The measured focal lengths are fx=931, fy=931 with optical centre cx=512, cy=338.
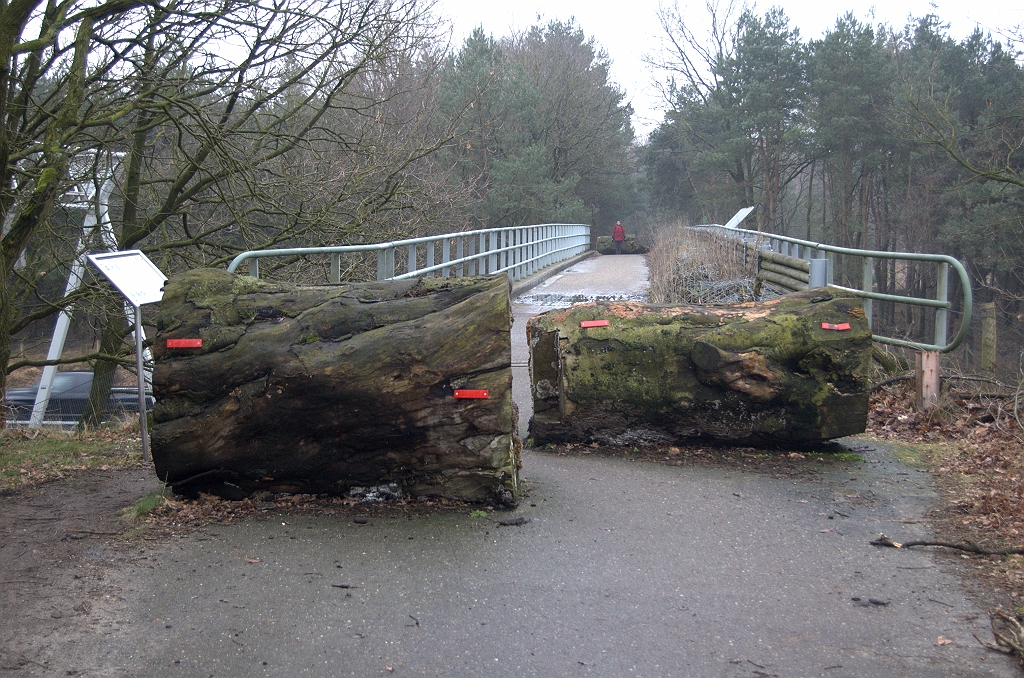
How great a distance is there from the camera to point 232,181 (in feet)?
34.8

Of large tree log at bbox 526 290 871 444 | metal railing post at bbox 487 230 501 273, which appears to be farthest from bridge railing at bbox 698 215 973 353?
metal railing post at bbox 487 230 501 273

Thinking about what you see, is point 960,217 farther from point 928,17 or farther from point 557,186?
point 557,186

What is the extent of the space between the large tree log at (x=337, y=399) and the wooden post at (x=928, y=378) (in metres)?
3.94

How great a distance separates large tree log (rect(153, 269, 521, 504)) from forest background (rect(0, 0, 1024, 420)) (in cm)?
334

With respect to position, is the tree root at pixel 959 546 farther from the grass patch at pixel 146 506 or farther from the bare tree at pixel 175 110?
the bare tree at pixel 175 110

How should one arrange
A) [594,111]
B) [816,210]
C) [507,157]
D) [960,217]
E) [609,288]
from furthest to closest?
1. [816,210]
2. [594,111]
3. [507,157]
4. [960,217]
5. [609,288]

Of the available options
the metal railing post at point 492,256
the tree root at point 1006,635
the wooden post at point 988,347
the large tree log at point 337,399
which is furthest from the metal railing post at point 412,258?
the tree root at point 1006,635

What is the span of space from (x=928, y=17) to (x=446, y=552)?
40.9m

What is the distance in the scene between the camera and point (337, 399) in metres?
4.73

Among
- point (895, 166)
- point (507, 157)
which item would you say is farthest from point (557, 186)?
point (895, 166)

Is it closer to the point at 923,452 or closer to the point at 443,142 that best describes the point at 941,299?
the point at 923,452

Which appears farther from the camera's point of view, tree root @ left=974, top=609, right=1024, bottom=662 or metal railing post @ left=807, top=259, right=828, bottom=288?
metal railing post @ left=807, top=259, right=828, bottom=288

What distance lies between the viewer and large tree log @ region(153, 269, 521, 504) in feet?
15.6

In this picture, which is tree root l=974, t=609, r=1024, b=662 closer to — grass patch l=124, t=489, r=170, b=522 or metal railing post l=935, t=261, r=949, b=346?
grass patch l=124, t=489, r=170, b=522
